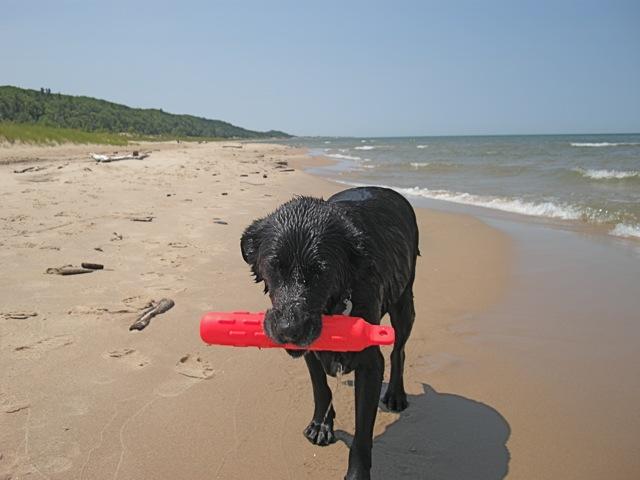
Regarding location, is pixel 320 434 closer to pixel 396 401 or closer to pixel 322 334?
pixel 396 401

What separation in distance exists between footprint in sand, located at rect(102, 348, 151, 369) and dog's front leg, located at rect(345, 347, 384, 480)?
1.95 metres

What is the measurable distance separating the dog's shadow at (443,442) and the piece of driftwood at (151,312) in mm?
2151

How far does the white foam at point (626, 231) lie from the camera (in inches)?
333

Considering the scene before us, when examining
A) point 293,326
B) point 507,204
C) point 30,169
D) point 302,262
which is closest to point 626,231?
point 507,204

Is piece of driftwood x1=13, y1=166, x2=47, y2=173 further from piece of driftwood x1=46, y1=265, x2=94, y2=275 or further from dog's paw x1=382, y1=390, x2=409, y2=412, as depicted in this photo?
dog's paw x1=382, y1=390, x2=409, y2=412

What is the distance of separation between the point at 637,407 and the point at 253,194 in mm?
11049

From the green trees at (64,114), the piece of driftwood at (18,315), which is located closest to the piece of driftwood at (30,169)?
the piece of driftwood at (18,315)

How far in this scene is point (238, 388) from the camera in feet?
11.9

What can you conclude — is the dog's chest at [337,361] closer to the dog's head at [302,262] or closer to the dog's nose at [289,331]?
the dog's head at [302,262]

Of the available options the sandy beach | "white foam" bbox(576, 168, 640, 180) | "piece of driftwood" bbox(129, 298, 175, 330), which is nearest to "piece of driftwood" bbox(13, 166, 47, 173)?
the sandy beach

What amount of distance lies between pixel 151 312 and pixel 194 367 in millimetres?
1015

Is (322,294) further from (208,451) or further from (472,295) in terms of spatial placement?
(472,295)

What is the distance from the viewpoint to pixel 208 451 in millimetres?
2967

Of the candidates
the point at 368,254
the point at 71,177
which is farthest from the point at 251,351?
the point at 71,177
